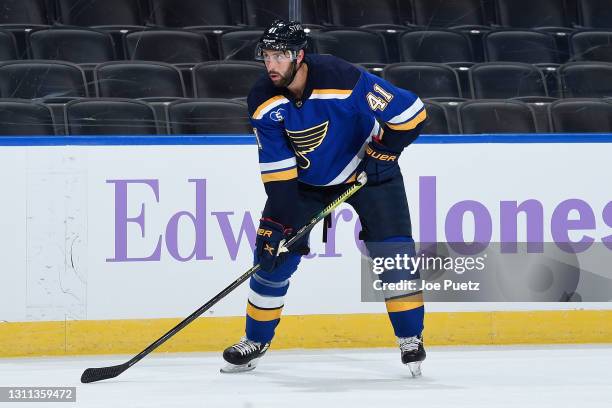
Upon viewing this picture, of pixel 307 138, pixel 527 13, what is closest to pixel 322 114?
pixel 307 138

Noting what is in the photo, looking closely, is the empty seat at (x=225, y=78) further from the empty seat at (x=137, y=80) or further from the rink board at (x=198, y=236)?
the rink board at (x=198, y=236)

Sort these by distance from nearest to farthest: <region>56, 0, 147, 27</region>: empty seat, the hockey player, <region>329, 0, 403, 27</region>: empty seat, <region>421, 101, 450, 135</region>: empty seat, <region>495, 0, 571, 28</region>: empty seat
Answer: the hockey player → <region>421, 101, 450, 135</region>: empty seat → <region>56, 0, 147, 27</region>: empty seat → <region>329, 0, 403, 27</region>: empty seat → <region>495, 0, 571, 28</region>: empty seat

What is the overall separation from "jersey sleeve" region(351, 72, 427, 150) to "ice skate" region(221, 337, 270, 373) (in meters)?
0.92

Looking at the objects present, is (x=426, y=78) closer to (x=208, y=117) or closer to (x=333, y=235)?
(x=208, y=117)

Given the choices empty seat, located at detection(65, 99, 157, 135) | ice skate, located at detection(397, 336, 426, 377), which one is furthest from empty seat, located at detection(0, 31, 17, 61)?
ice skate, located at detection(397, 336, 426, 377)

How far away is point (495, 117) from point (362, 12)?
1.69 m

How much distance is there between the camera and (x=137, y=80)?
236 inches

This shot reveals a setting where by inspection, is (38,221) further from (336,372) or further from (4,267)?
(336,372)

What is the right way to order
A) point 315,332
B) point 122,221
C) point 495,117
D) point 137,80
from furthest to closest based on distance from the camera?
point 137,80 → point 495,117 → point 315,332 → point 122,221

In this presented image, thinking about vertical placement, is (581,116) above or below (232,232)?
above

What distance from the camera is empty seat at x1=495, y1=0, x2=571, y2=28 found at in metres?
7.44

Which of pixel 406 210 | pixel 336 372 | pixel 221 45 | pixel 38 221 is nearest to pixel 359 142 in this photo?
pixel 406 210

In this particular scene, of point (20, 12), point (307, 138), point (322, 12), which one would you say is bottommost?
point (307, 138)

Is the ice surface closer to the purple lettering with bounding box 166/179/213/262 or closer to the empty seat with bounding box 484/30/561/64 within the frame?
the purple lettering with bounding box 166/179/213/262
